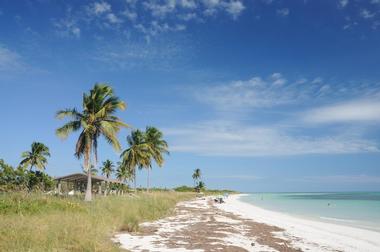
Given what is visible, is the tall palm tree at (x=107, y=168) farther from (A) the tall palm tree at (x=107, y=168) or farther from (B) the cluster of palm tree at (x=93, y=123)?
(B) the cluster of palm tree at (x=93, y=123)

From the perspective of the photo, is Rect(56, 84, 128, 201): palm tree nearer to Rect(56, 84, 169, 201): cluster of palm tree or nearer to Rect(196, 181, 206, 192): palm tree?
Rect(56, 84, 169, 201): cluster of palm tree

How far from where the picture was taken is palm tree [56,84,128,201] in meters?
26.1

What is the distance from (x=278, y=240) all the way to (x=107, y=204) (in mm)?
7979

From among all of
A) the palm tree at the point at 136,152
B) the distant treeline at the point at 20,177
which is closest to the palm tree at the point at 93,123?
the distant treeline at the point at 20,177

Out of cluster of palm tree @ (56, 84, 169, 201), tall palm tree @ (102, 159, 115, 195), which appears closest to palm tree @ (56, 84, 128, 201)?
cluster of palm tree @ (56, 84, 169, 201)

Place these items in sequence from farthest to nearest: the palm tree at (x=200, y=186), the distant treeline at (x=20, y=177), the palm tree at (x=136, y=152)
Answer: the palm tree at (x=200, y=186) → the palm tree at (x=136, y=152) → the distant treeline at (x=20, y=177)

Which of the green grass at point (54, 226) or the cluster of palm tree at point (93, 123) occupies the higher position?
the cluster of palm tree at point (93, 123)

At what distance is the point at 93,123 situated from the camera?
26.6 m

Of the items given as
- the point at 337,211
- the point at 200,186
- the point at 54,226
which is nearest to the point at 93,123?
the point at 54,226

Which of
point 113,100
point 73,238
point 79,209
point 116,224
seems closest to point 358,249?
point 116,224

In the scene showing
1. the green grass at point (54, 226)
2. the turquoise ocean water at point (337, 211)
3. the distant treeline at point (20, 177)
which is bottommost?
the turquoise ocean water at point (337, 211)

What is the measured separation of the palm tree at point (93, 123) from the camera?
26.1 meters

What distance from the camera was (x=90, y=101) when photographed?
2653 centimetres

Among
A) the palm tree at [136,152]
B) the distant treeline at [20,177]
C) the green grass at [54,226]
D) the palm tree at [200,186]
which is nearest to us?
the green grass at [54,226]
